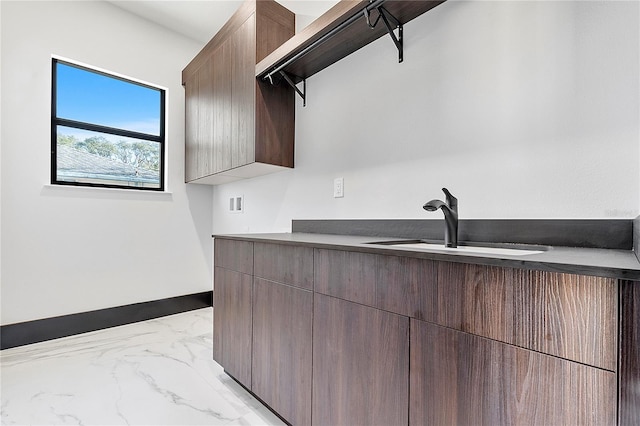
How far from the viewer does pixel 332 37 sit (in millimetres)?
1667

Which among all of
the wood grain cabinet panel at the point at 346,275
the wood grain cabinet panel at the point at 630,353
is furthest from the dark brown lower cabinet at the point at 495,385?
the wood grain cabinet panel at the point at 346,275

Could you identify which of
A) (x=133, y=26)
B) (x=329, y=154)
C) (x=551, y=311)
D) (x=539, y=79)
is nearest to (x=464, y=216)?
(x=539, y=79)

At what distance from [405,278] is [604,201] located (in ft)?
2.47

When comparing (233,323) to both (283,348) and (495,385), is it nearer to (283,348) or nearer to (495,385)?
(283,348)

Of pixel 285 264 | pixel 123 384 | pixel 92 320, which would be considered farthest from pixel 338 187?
pixel 92 320

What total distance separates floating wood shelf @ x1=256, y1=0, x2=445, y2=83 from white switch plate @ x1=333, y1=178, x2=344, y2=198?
758mm

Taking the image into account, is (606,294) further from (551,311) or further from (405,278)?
(405,278)

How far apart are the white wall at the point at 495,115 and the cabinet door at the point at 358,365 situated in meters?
0.69

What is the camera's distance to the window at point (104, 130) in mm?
2611

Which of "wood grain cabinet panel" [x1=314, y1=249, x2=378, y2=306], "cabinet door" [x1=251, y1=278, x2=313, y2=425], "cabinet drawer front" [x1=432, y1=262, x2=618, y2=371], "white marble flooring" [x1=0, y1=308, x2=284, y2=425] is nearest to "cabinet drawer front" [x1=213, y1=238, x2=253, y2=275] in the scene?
"cabinet door" [x1=251, y1=278, x2=313, y2=425]

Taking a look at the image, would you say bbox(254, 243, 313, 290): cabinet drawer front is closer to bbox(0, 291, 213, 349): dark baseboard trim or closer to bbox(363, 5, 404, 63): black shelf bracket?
bbox(363, 5, 404, 63): black shelf bracket

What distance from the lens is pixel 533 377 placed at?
696mm

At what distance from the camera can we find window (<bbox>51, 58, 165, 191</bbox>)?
8.57 feet

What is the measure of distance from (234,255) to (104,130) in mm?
2067
